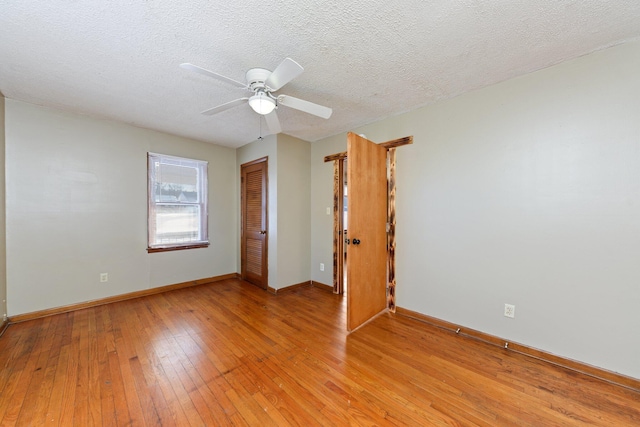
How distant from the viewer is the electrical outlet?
216cm

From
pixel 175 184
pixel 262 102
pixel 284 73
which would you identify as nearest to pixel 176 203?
pixel 175 184

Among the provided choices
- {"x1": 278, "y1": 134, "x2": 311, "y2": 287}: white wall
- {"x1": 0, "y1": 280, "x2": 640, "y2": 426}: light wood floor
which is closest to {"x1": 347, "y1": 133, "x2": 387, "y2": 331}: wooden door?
{"x1": 0, "y1": 280, "x2": 640, "y2": 426}: light wood floor

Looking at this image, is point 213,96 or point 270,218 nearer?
point 213,96

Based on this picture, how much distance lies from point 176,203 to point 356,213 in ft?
9.99

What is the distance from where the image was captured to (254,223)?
409 cm

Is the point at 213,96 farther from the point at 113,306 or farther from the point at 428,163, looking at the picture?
the point at 113,306

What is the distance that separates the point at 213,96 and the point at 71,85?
1310 millimetres

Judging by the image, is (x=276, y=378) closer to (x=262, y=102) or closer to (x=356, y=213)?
(x=356, y=213)

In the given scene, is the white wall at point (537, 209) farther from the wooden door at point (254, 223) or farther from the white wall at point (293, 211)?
the wooden door at point (254, 223)

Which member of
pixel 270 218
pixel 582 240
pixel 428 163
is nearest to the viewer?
pixel 582 240

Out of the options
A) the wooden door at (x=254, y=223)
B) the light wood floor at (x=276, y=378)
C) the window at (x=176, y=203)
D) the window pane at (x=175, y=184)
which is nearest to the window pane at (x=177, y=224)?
the window at (x=176, y=203)

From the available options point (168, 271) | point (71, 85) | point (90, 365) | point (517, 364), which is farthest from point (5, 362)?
point (517, 364)

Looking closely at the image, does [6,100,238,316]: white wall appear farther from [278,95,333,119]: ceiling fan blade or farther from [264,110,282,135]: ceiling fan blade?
[278,95,333,119]: ceiling fan blade

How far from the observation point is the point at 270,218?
374 centimetres
